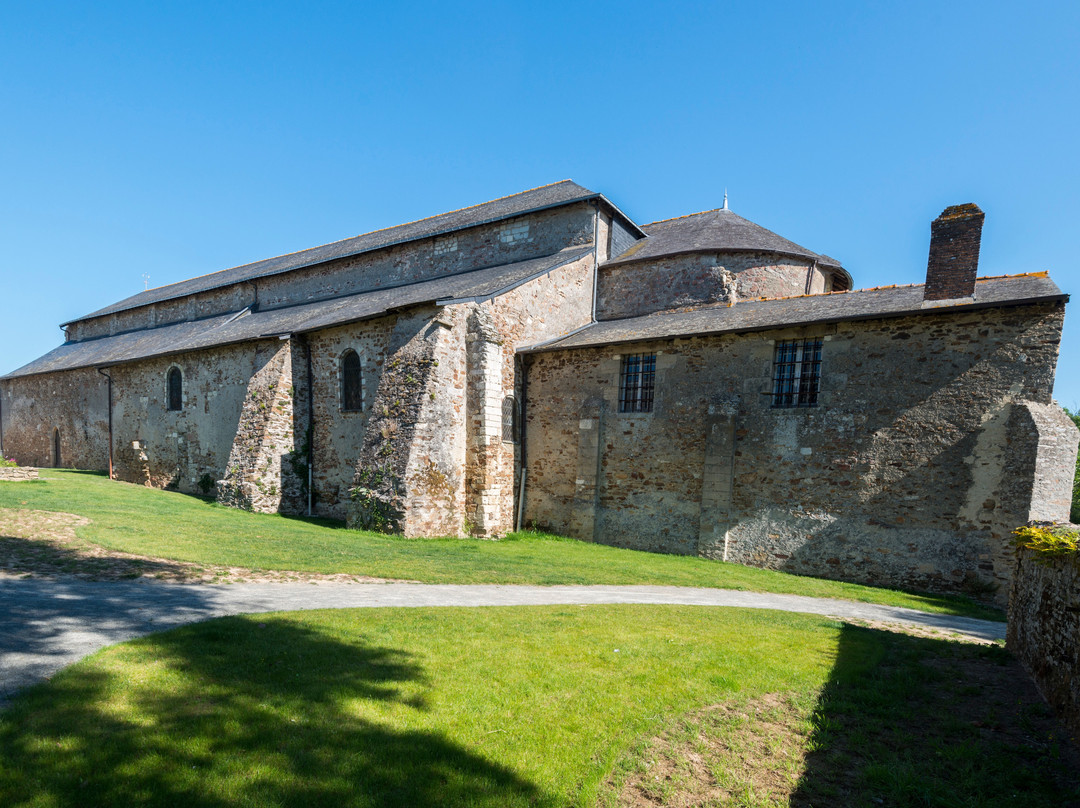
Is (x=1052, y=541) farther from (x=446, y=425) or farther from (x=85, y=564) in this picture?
(x=446, y=425)

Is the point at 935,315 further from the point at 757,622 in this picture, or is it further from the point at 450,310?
the point at 450,310

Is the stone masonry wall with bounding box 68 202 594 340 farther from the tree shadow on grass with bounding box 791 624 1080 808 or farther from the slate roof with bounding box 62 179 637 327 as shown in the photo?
the tree shadow on grass with bounding box 791 624 1080 808

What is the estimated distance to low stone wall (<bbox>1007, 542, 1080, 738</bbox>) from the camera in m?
4.12

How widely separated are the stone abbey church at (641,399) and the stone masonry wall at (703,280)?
2.8 inches

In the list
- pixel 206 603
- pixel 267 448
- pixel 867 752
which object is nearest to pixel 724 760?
pixel 867 752

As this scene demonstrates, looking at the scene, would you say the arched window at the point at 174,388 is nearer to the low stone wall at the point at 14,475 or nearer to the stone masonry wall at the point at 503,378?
the low stone wall at the point at 14,475

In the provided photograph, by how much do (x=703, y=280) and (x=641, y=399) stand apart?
4.77 meters

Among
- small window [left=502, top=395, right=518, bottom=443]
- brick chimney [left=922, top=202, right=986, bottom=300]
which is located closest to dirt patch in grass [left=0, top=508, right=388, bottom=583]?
small window [left=502, top=395, right=518, bottom=443]

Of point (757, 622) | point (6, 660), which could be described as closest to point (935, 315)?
point (757, 622)

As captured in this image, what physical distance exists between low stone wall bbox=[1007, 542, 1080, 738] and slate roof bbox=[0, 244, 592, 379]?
1161 cm

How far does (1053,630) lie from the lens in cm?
471

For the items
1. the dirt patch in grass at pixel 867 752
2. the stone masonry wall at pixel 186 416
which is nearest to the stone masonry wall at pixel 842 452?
the dirt patch in grass at pixel 867 752

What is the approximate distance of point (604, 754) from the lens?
3545 mm

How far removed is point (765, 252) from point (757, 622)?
12151 millimetres
